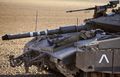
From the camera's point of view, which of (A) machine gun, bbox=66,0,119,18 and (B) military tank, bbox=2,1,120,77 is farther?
(A) machine gun, bbox=66,0,119,18

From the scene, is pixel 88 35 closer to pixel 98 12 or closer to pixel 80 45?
pixel 80 45

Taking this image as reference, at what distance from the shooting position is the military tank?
11133 millimetres

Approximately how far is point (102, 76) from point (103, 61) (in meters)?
0.55

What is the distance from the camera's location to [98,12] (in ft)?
48.4

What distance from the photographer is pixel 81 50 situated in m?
11.2

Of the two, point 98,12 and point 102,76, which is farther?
point 98,12

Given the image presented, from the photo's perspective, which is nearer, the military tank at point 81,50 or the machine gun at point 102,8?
the military tank at point 81,50

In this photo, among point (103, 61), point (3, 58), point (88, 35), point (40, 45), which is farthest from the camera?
point (3, 58)

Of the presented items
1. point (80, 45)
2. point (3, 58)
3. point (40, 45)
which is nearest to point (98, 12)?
point (40, 45)

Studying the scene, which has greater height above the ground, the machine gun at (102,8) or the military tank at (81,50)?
the machine gun at (102,8)

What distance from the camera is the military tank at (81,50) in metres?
11.1

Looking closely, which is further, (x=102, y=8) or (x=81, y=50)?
(x=102, y=8)

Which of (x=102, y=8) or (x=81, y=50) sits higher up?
(x=102, y=8)

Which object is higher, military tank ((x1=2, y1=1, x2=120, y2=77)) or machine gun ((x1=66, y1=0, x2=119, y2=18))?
machine gun ((x1=66, y1=0, x2=119, y2=18))
